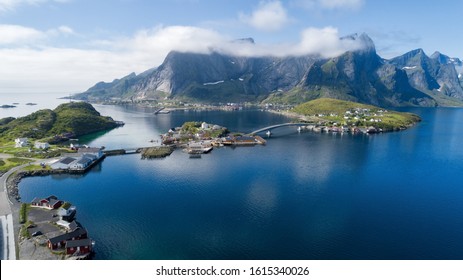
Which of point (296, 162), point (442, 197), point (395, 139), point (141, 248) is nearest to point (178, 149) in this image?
point (296, 162)

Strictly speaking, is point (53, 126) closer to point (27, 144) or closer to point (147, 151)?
point (27, 144)

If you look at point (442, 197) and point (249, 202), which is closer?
point (249, 202)

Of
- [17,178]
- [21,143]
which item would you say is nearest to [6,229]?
[17,178]

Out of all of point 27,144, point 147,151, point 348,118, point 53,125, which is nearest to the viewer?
point 147,151

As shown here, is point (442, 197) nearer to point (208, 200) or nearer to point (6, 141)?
point (208, 200)

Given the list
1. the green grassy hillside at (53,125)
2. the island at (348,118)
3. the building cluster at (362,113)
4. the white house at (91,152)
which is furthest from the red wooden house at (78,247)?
the building cluster at (362,113)

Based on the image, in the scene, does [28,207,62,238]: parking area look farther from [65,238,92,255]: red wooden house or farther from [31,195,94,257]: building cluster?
[65,238,92,255]: red wooden house

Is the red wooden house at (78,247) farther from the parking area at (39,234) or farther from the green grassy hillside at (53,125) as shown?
the green grassy hillside at (53,125)

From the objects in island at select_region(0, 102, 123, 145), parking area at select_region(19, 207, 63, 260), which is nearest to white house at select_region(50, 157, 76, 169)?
parking area at select_region(19, 207, 63, 260)

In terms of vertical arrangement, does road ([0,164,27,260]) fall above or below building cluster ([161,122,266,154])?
below
